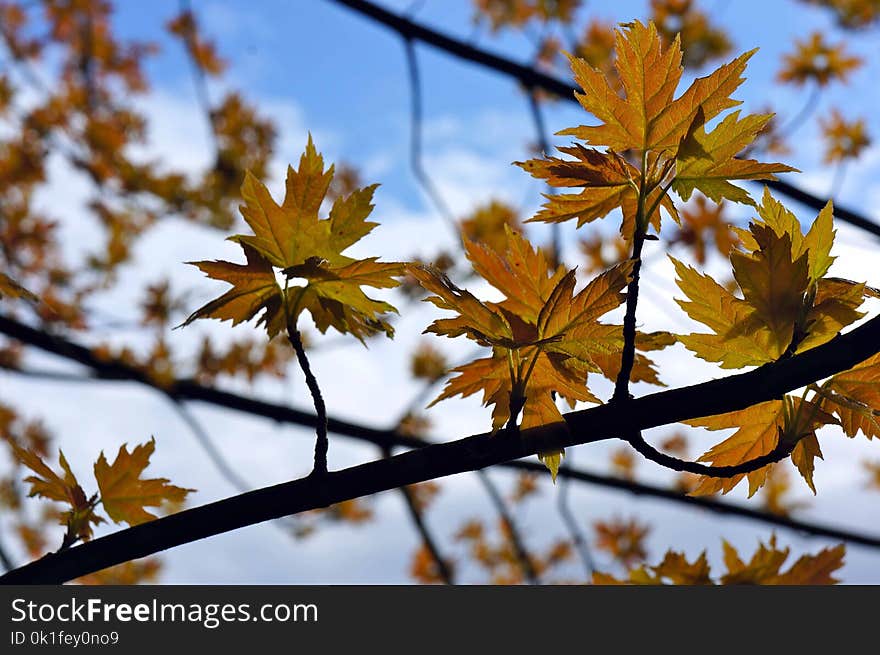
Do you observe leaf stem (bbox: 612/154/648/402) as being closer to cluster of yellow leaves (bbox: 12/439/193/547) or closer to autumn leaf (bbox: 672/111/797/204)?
autumn leaf (bbox: 672/111/797/204)

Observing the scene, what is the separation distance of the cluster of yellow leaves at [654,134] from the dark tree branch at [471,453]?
0.78 ft

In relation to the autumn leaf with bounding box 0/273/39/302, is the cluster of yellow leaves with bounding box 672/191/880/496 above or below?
below

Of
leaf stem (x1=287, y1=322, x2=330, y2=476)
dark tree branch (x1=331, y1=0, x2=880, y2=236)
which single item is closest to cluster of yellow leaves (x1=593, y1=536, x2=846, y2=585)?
leaf stem (x1=287, y1=322, x2=330, y2=476)


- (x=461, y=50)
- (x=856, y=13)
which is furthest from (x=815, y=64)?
(x=461, y=50)

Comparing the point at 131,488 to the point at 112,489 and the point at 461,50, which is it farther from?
the point at 461,50

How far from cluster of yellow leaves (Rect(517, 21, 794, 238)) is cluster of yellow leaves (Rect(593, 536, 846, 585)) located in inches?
26.5

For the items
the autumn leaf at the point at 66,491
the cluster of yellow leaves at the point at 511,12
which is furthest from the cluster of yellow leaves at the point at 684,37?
the autumn leaf at the point at 66,491

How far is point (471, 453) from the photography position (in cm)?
90

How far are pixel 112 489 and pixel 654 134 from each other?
945mm

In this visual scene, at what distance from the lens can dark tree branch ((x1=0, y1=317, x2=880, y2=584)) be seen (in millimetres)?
873

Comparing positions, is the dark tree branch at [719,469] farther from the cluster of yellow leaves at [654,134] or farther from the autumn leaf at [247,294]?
the autumn leaf at [247,294]

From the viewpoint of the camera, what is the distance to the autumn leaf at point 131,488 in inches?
47.8
